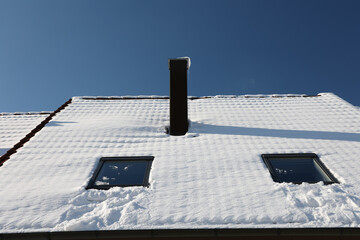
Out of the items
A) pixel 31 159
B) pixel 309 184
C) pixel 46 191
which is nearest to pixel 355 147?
pixel 309 184

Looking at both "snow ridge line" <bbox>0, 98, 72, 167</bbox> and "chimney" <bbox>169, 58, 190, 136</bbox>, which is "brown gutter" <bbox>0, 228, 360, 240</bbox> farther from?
"chimney" <bbox>169, 58, 190, 136</bbox>

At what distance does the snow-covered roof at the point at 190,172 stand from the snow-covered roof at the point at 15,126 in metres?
1.01

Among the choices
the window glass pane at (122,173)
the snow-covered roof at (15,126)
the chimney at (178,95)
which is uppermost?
the chimney at (178,95)

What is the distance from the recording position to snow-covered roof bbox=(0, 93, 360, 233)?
3.32 m

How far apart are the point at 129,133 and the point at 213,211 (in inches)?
114

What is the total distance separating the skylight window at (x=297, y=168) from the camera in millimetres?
4301

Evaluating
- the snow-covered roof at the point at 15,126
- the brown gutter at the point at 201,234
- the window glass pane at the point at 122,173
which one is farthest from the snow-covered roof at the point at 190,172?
the snow-covered roof at the point at 15,126

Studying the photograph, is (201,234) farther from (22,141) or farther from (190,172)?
(22,141)

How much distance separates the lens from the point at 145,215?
337cm

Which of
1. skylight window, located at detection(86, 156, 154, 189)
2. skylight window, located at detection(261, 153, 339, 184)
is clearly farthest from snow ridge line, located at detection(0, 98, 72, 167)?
skylight window, located at detection(261, 153, 339, 184)

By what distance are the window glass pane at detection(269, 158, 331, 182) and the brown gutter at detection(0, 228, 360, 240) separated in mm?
1190

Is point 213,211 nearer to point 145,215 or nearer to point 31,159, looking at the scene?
point 145,215

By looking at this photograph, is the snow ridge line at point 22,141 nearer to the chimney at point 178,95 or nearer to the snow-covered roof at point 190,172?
the snow-covered roof at point 190,172

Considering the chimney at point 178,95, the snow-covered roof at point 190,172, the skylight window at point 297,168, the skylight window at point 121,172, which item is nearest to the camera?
the snow-covered roof at point 190,172
